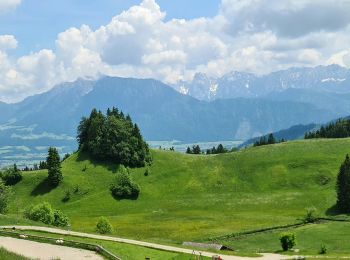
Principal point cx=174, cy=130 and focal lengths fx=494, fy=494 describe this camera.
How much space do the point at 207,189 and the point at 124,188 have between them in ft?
85.4

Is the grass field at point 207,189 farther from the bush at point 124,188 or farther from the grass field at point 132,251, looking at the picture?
the grass field at point 132,251

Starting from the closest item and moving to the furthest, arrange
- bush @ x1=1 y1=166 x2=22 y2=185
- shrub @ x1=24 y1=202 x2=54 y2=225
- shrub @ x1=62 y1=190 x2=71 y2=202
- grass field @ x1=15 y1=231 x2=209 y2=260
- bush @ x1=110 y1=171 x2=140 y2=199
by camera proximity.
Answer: grass field @ x1=15 y1=231 x2=209 y2=260 < shrub @ x1=24 y1=202 x2=54 y2=225 < shrub @ x1=62 y1=190 x2=71 y2=202 < bush @ x1=110 y1=171 x2=140 y2=199 < bush @ x1=1 y1=166 x2=22 y2=185

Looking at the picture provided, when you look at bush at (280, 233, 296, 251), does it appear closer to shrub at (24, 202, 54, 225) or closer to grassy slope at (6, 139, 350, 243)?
grassy slope at (6, 139, 350, 243)

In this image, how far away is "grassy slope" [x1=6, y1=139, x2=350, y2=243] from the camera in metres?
115

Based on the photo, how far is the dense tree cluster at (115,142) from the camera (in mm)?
168375

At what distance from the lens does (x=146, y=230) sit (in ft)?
323

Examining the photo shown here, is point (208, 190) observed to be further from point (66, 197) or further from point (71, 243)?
point (71, 243)

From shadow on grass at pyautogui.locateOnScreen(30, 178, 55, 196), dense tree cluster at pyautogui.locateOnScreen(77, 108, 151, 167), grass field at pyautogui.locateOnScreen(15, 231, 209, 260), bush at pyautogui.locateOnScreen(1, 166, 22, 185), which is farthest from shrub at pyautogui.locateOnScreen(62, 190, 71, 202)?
grass field at pyautogui.locateOnScreen(15, 231, 209, 260)

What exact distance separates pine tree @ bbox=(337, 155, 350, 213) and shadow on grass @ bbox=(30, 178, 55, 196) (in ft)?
271

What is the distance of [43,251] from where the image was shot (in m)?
47.8

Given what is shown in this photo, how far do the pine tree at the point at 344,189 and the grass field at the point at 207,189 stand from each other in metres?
4.66

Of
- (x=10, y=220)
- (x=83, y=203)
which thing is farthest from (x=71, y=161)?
(x=10, y=220)

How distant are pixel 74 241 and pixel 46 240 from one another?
3627 millimetres

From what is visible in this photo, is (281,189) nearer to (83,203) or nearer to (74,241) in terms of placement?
(83,203)
